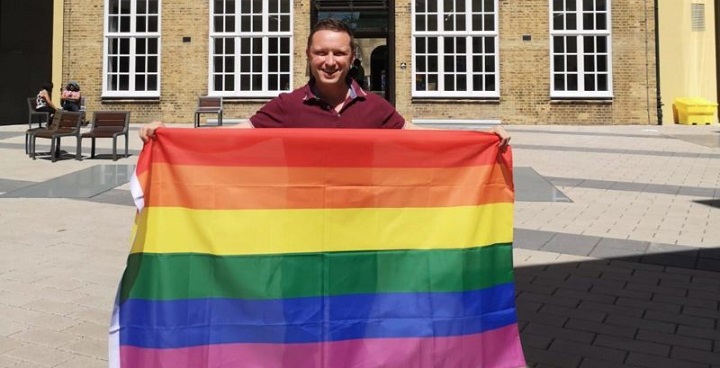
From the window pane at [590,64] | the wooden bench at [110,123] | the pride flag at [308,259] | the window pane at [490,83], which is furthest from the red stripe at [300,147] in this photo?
the window pane at [590,64]

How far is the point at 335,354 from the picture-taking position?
2.63 metres

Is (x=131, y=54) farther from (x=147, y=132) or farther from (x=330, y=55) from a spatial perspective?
(x=330, y=55)

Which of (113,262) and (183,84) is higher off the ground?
(113,262)

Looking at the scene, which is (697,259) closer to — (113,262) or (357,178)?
(357,178)

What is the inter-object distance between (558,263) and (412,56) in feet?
60.1

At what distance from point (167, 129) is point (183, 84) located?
855 inches

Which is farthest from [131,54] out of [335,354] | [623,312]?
[335,354]

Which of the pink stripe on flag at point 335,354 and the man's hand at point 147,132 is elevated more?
the man's hand at point 147,132

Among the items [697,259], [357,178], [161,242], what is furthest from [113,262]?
[697,259]

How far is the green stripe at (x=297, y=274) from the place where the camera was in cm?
265

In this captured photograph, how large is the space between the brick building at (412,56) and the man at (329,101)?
65.6ft

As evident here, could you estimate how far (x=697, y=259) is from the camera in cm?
564

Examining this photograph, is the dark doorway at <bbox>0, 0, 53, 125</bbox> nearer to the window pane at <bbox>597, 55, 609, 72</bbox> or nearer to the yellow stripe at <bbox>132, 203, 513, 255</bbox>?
the window pane at <bbox>597, 55, 609, 72</bbox>

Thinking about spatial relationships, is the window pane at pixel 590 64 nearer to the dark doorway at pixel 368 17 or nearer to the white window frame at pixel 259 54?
the dark doorway at pixel 368 17
